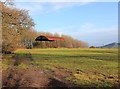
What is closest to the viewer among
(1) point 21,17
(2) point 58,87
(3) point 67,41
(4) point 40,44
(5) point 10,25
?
(2) point 58,87

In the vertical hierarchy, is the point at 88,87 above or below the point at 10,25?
below

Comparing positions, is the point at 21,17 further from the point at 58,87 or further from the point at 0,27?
the point at 58,87

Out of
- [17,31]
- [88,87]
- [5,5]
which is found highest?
[5,5]

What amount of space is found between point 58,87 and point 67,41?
90.1 metres

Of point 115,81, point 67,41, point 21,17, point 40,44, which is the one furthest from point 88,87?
point 67,41

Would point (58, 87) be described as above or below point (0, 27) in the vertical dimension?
below

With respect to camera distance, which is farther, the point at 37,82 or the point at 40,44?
the point at 40,44

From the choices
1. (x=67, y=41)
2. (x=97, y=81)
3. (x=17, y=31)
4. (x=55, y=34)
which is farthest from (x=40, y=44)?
(x=97, y=81)

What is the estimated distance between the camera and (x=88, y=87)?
10.7 m

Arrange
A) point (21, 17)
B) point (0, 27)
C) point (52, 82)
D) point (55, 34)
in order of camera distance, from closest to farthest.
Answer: point (52, 82)
point (0, 27)
point (21, 17)
point (55, 34)

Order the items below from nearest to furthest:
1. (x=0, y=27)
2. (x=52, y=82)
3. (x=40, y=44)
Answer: (x=52, y=82) < (x=0, y=27) < (x=40, y=44)

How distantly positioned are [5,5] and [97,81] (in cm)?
Result: 2349

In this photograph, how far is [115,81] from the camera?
1220 cm

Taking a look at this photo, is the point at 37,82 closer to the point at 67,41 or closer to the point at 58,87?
the point at 58,87
